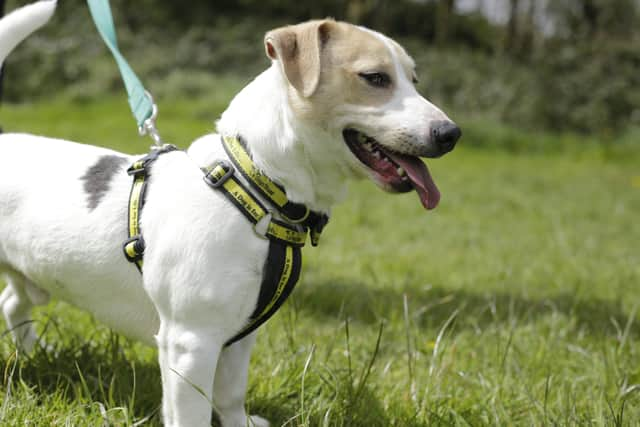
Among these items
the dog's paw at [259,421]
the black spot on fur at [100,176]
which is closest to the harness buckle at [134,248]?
the black spot on fur at [100,176]

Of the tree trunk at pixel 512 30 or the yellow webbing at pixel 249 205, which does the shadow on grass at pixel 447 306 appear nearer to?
the yellow webbing at pixel 249 205

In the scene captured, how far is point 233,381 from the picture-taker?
7.21 ft

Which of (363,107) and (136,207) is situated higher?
(363,107)

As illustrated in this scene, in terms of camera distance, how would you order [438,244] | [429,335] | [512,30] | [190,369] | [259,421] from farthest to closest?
1. [512,30]
2. [438,244]
3. [429,335]
4. [259,421]
5. [190,369]

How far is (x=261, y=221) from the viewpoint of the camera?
1.89m

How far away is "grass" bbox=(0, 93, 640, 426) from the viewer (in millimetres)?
2293

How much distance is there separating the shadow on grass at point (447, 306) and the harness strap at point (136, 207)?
4.37 feet

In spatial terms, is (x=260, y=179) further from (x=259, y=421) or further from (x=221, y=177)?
(x=259, y=421)

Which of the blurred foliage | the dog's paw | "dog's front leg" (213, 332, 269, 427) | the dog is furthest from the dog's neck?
the blurred foliage

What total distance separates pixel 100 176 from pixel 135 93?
48 cm

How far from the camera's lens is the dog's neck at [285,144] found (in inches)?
77.0

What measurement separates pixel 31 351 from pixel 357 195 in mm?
5014

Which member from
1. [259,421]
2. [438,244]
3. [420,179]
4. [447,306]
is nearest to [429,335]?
[447,306]

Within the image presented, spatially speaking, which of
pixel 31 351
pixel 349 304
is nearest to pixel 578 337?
pixel 349 304
